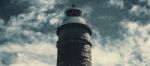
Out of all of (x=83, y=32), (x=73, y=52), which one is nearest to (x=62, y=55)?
(x=73, y=52)

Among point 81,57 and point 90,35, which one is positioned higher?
point 90,35

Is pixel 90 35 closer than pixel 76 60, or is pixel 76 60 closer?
pixel 76 60

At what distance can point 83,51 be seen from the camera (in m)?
38.7

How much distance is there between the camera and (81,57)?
3806 cm

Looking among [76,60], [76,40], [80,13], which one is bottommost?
[76,60]

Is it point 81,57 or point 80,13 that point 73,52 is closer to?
point 81,57

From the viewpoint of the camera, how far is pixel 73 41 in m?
38.8

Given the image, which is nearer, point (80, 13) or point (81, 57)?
point (81, 57)

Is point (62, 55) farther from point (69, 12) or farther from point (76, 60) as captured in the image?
point (69, 12)

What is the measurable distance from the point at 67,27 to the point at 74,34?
125 centimetres

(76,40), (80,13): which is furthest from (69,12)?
(76,40)

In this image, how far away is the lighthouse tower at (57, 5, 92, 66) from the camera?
124 ft

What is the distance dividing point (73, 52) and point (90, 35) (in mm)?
4072

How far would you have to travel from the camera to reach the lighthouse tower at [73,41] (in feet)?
124
